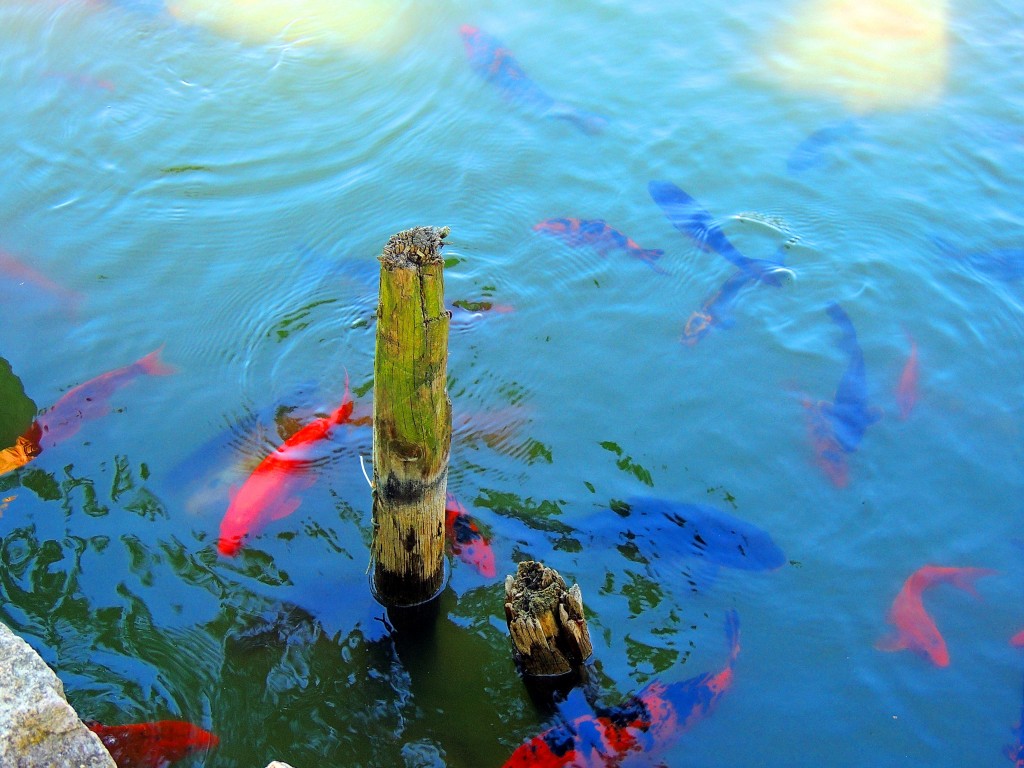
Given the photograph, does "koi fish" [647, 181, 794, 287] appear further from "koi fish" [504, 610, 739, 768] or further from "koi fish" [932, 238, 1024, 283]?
"koi fish" [504, 610, 739, 768]

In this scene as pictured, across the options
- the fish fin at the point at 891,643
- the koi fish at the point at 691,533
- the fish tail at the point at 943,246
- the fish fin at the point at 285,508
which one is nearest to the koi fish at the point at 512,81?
the fish tail at the point at 943,246

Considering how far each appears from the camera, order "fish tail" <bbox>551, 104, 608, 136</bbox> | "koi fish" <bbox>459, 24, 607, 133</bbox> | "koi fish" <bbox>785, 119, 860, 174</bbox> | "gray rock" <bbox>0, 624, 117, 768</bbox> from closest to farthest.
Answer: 1. "gray rock" <bbox>0, 624, 117, 768</bbox>
2. "koi fish" <bbox>785, 119, 860, 174</bbox>
3. "fish tail" <bbox>551, 104, 608, 136</bbox>
4. "koi fish" <bbox>459, 24, 607, 133</bbox>

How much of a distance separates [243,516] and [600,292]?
11.0ft

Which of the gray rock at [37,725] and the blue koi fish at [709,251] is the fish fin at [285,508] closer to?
the gray rock at [37,725]

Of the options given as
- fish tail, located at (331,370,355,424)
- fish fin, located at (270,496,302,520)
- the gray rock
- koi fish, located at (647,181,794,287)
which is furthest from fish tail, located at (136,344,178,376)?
koi fish, located at (647,181,794,287)

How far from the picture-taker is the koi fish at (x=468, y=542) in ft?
17.0

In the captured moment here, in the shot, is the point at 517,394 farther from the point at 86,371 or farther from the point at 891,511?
the point at 86,371

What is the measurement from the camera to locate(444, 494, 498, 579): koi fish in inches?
204

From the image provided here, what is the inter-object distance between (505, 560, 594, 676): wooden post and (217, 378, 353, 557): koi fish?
6.22 ft

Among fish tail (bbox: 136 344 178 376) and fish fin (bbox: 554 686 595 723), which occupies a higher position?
fish tail (bbox: 136 344 178 376)

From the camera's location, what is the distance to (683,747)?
4.43m

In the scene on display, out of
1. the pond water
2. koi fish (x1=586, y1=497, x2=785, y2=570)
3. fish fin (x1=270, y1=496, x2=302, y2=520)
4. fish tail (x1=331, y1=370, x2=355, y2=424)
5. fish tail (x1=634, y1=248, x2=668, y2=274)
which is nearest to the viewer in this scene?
the pond water

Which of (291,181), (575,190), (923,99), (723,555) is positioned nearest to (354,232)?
(291,181)

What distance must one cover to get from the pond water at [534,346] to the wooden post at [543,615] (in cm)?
39
